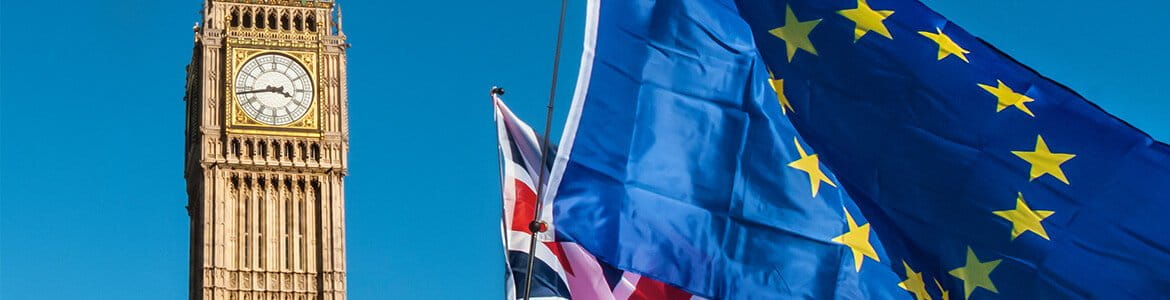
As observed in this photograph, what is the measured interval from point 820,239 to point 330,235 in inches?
1952

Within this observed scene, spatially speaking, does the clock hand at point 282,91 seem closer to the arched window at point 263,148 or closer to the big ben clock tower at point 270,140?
the big ben clock tower at point 270,140

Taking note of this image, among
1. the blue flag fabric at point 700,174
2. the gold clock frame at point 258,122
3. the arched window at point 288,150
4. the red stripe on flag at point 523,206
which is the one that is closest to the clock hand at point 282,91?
the gold clock frame at point 258,122

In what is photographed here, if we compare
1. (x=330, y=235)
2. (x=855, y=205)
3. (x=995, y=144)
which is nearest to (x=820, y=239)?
(x=855, y=205)

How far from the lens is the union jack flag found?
48.0 feet

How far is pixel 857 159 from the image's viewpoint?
15.6 metres

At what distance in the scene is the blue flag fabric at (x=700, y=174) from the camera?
48.2 feet

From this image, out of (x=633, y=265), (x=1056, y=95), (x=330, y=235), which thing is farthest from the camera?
(x=330, y=235)

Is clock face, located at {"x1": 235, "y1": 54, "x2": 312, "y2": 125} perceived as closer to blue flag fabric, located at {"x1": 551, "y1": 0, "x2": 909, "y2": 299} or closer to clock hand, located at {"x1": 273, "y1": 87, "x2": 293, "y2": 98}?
clock hand, located at {"x1": 273, "y1": 87, "x2": 293, "y2": 98}

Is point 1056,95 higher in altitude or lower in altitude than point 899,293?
higher

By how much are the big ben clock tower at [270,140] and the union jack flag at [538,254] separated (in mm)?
48185

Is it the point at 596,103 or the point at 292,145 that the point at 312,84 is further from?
the point at 596,103

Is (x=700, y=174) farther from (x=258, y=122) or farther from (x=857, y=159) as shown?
(x=258, y=122)

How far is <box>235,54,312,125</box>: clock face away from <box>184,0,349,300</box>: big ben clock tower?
0.09 feet

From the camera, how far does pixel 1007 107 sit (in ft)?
51.7
